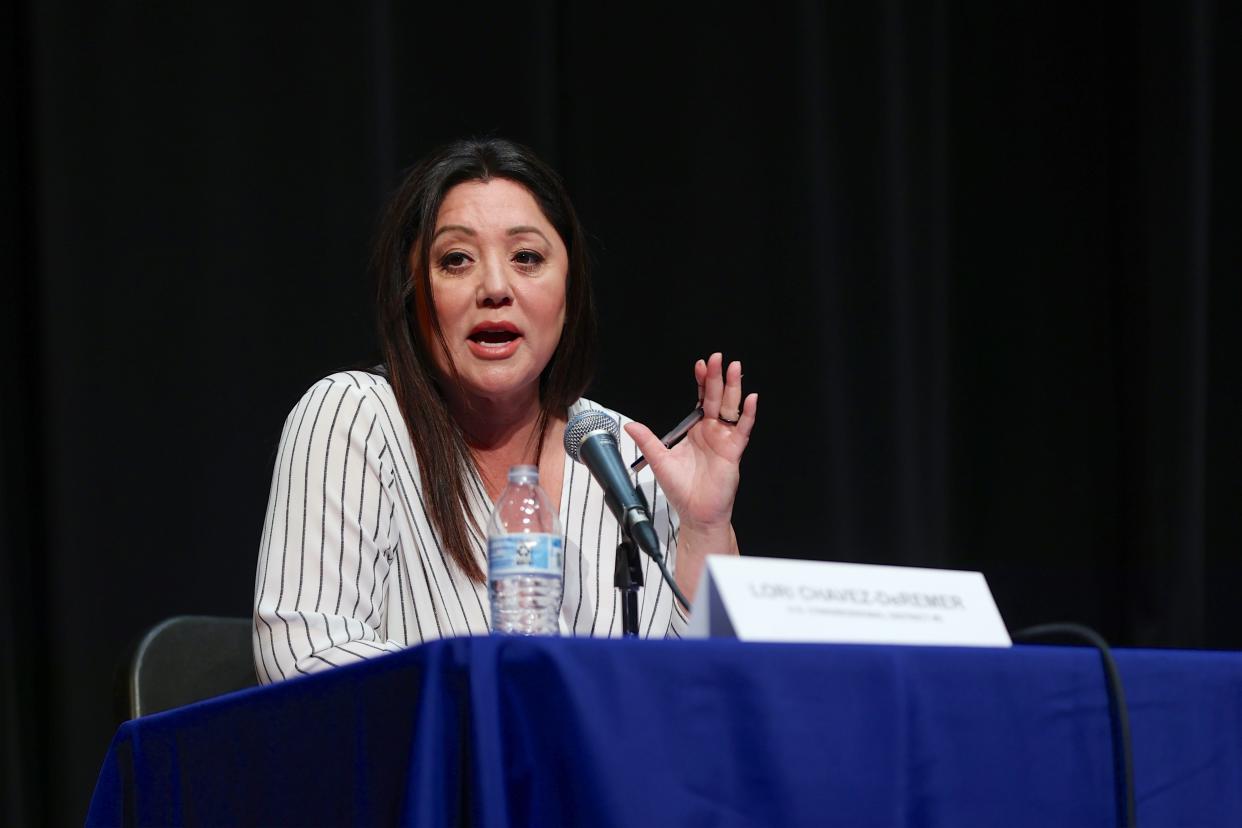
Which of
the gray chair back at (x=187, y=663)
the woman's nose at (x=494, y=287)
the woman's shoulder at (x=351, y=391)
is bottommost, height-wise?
A: the gray chair back at (x=187, y=663)

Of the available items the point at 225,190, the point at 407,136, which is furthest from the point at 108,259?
the point at 407,136

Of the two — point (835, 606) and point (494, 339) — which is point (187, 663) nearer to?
point (494, 339)

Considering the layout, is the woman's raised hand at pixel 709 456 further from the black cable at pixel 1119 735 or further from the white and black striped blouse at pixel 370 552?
the black cable at pixel 1119 735

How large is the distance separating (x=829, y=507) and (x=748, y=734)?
74.4 inches

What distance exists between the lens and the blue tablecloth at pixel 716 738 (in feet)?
3.07

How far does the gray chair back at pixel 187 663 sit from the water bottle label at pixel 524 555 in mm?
789

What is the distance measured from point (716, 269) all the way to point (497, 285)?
1034 millimetres

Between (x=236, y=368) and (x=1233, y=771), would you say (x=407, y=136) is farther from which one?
(x=1233, y=771)

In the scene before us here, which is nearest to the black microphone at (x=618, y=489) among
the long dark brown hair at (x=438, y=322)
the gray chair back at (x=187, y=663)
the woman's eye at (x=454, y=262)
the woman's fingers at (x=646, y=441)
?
the woman's fingers at (x=646, y=441)

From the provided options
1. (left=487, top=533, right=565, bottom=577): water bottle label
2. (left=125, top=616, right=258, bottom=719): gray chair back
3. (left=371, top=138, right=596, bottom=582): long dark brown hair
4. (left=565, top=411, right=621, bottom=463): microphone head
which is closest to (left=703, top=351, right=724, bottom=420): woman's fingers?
(left=565, top=411, right=621, bottom=463): microphone head

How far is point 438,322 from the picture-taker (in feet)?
6.29

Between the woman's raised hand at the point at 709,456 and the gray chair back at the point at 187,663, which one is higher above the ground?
the woman's raised hand at the point at 709,456

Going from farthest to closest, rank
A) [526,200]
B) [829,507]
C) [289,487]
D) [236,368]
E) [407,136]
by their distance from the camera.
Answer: [829,507] < [407,136] < [236,368] < [526,200] < [289,487]

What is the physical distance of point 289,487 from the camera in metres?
1.71
